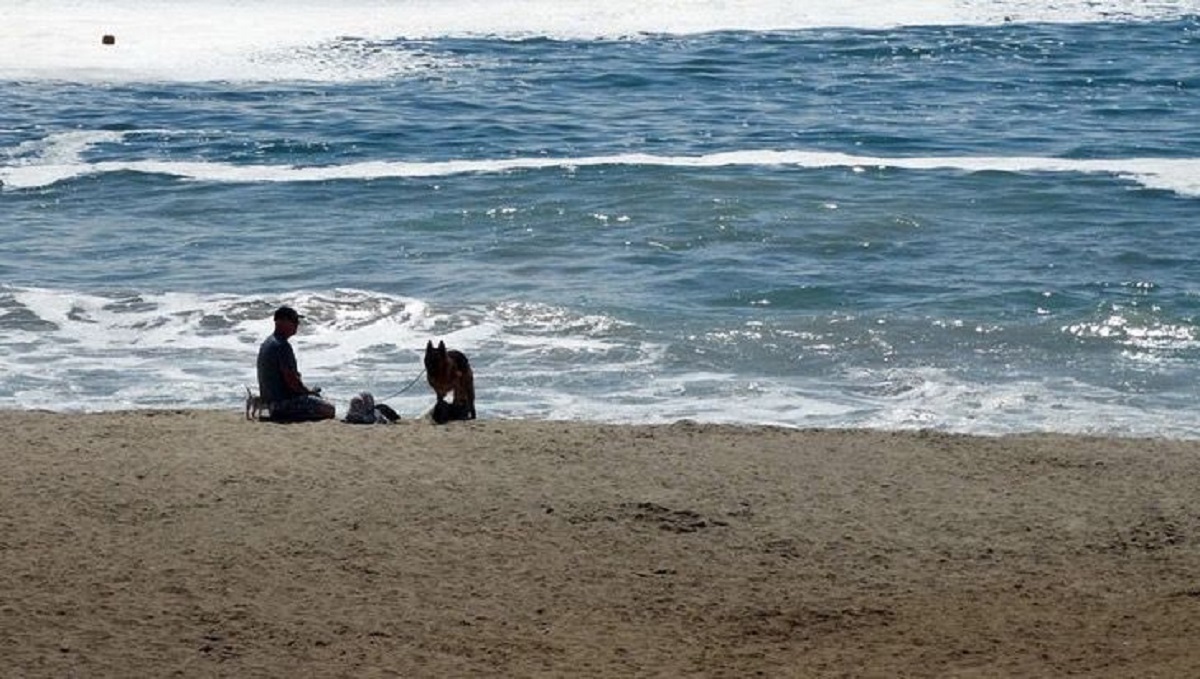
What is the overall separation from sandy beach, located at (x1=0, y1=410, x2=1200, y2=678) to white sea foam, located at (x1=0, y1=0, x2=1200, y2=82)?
774 inches

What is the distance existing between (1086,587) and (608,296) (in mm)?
8421

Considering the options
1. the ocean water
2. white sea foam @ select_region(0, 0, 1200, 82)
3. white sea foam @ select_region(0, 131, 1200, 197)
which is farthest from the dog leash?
white sea foam @ select_region(0, 0, 1200, 82)

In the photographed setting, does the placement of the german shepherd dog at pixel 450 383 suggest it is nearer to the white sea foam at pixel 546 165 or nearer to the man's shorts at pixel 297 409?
the man's shorts at pixel 297 409

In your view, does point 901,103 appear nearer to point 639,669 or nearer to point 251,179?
point 251,179

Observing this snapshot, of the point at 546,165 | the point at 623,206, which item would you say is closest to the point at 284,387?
the point at 623,206

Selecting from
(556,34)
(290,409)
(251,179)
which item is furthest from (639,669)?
(556,34)

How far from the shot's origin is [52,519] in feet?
30.9

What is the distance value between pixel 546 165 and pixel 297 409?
1181cm

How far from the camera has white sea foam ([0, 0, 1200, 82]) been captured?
99.7ft

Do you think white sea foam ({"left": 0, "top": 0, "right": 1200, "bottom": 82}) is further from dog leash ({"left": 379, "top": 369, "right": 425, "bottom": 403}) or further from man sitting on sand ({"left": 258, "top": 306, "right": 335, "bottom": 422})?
man sitting on sand ({"left": 258, "top": 306, "right": 335, "bottom": 422})

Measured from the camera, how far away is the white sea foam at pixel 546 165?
74.9ft

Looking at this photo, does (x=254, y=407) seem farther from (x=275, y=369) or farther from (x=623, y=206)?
(x=623, y=206)

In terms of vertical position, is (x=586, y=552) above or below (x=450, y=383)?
below

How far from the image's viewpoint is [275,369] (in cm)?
1190
